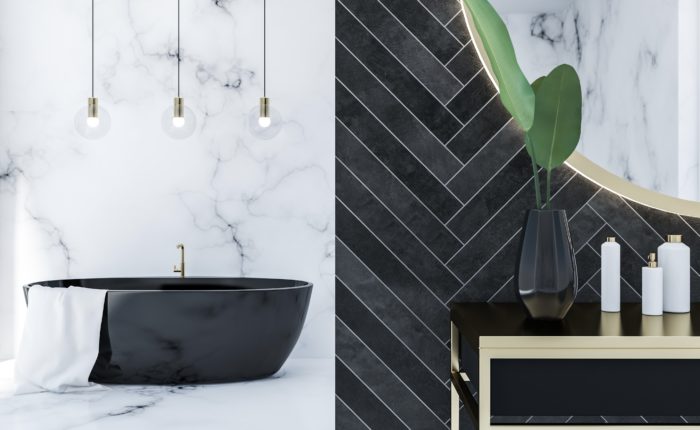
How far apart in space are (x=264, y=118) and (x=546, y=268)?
7.93ft

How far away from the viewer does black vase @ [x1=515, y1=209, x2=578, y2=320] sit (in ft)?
4.76

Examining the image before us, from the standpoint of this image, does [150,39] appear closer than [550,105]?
No

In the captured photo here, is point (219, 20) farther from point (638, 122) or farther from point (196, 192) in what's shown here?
point (638, 122)

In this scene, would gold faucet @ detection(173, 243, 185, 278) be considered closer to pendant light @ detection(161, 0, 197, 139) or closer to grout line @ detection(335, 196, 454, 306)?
pendant light @ detection(161, 0, 197, 139)

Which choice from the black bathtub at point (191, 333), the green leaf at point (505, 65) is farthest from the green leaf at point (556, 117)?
the black bathtub at point (191, 333)

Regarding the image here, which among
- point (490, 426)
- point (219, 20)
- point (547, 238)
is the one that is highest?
point (219, 20)

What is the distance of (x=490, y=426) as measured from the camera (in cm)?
129

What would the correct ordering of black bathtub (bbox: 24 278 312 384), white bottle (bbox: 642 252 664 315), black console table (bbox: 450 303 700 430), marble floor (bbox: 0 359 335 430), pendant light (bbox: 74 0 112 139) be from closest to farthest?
black console table (bbox: 450 303 700 430)
white bottle (bbox: 642 252 664 315)
marble floor (bbox: 0 359 335 430)
black bathtub (bbox: 24 278 312 384)
pendant light (bbox: 74 0 112 139)

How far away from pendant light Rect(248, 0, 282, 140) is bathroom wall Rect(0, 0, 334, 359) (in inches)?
1.7

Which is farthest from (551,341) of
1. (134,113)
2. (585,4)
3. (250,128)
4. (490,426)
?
(134,113)

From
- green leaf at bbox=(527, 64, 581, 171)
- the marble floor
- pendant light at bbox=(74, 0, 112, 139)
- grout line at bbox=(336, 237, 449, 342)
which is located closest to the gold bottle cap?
green leaf at bbox=(527, 64, 581, 171)

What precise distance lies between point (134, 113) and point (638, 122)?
294 cm

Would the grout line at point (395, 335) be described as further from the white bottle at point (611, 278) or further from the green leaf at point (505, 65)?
the green leaf at point (505, 65)

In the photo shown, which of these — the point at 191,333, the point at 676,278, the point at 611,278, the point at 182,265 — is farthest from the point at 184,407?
the point at 676,278
